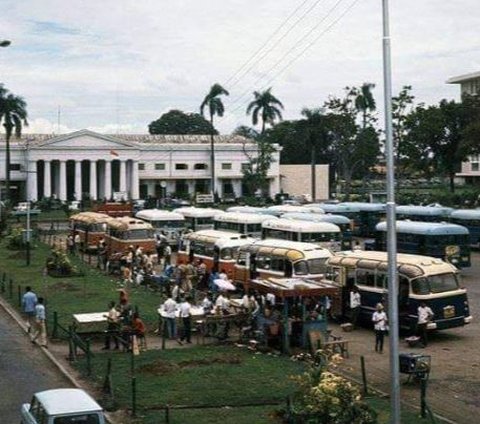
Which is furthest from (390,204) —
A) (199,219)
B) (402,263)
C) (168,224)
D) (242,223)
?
(199,219)

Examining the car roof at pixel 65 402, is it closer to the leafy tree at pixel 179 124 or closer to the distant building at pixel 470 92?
the distant building at pixel 470 92

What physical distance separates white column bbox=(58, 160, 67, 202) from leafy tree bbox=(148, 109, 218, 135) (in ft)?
191

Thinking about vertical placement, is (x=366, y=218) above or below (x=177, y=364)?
above

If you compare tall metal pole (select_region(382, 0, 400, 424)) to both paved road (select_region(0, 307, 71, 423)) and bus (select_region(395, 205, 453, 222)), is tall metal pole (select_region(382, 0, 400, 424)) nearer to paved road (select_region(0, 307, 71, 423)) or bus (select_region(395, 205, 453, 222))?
paved road (select_region(0, 307, 71, 423))

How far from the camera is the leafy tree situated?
15425cm

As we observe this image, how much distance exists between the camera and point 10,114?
293 ft

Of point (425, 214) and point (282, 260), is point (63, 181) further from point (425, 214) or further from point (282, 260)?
point (282, 260)

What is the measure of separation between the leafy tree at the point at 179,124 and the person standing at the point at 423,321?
13097 centimetres

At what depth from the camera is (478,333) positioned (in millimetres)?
25953

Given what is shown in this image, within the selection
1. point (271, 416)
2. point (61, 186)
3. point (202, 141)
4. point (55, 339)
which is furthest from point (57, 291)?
point (202, 141)

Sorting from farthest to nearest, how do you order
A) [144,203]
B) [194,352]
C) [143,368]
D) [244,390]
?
1. [144,203]
2. [194,352]
3. [143,368]
4. [244,390]

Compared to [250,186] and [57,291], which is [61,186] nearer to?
[250,186]

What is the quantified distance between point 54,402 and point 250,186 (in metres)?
87.4

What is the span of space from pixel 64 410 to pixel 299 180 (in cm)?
9821
